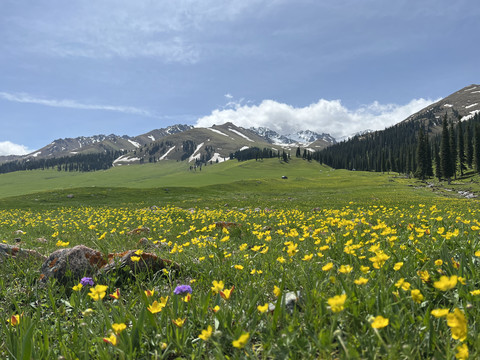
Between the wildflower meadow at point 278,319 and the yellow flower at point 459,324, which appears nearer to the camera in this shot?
the yellow flower at point 459,324

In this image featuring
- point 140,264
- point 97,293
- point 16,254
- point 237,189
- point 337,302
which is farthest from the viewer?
A: point 237,189

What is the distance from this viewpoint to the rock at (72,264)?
13.3 feet

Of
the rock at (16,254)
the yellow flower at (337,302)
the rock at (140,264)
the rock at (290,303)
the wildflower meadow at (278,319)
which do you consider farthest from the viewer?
the rock at (16,254)

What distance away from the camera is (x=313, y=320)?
227 cm

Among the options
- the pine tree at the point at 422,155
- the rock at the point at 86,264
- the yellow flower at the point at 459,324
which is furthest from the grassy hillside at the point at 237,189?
the yellow flower at the point at 459,324

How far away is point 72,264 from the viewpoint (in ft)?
13.6

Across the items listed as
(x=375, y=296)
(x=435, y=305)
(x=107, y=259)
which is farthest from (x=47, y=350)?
(x=435, y=305)

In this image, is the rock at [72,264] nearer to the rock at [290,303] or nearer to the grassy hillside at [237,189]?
Answer: the rock at [290,303]

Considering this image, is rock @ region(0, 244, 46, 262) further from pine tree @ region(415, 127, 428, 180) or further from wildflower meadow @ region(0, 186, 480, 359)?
pine tree @ region(415, 127, 428, 180)

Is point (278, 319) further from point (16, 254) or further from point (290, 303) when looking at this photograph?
point (16, 254)

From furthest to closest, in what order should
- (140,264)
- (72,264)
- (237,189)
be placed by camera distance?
(237,189) → (140,264) → (72,264)

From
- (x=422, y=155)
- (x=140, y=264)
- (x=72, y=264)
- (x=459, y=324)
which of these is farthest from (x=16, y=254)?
(x=422, y=155)

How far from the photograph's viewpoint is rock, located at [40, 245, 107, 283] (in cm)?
407

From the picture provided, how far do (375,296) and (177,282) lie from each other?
2.98 m
